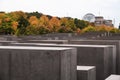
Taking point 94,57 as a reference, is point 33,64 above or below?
above

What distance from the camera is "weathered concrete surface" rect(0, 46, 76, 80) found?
27.9 ft

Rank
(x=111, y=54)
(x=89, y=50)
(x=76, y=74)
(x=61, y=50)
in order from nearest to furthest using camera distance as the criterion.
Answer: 1. (x=61, y=50)
2. (x=76, y=74)
3. (x=89, y=50)
4. (x=111, y=54)

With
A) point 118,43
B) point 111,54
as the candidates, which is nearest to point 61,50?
point 111,54

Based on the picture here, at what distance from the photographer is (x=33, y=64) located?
28.2 ft

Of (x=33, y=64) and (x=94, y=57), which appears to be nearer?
(x=33, y=64)

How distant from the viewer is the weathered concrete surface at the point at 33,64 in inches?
335

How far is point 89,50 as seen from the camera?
12.0m

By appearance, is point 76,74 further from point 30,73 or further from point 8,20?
point 8,20

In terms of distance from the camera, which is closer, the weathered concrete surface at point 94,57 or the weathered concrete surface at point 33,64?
the weathered concrete surface at point 33,64

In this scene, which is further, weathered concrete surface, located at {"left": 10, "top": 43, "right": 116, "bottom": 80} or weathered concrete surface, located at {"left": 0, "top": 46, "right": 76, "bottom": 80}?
weathered concrete surface, located at {"left": 10, "top": 43, "right": 116, "bottom": 80}

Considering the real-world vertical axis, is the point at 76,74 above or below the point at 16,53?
below

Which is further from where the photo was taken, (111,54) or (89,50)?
(111,54)

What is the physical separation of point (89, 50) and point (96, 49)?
0.80ft

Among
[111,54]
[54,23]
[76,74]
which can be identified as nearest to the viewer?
[76,74]
